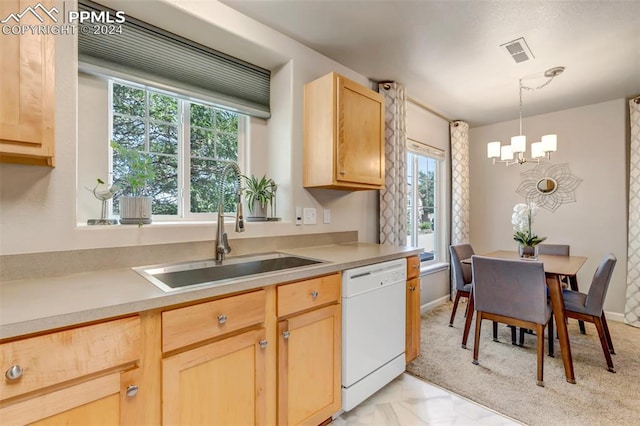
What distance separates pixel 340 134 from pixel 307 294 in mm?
1132

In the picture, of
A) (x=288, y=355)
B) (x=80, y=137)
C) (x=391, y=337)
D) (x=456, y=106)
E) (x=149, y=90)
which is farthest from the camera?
(x=456, y=106)

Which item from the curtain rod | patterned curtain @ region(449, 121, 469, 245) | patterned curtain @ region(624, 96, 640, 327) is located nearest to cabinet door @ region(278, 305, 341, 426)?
the curtain rod

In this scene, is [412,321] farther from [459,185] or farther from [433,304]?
[459,185]

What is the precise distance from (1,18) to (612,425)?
3234 mm

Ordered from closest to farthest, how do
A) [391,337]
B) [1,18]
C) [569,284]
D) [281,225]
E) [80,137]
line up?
[1,18]
[80,137]
[391,337]
[281,225]
[569,284]

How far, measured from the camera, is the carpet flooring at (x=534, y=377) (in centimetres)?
176

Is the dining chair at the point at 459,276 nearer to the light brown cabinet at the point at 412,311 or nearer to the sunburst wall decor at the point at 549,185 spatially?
the light brown cabinet at the point at 412,311

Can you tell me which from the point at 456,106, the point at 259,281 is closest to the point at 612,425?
the point at 259,281

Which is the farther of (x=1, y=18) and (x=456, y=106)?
(x=456, y=106)

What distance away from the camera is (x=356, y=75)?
2.70 metres

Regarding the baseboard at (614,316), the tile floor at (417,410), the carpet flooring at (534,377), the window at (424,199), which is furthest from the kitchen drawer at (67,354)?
the baseboard at (614,316)

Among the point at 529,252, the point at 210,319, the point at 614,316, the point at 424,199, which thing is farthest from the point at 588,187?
the point at 210,319

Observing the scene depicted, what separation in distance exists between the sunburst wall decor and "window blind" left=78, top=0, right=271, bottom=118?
3.54m

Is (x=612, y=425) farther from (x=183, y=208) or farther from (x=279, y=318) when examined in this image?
(x=183, y=208)
